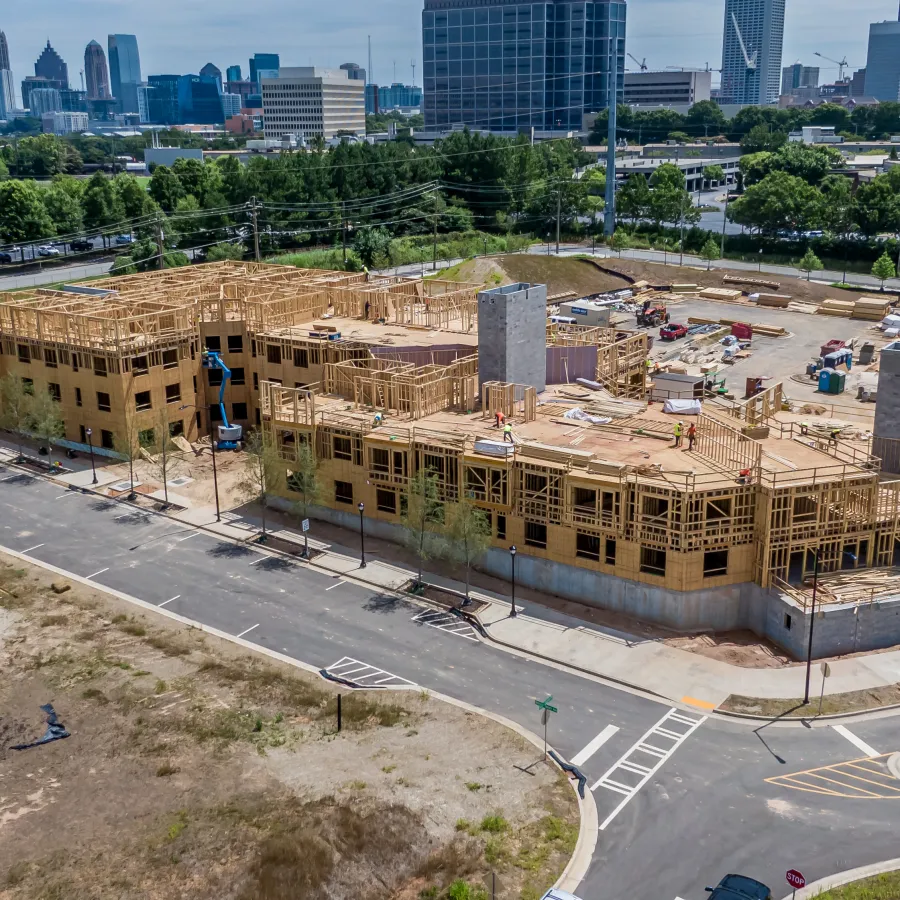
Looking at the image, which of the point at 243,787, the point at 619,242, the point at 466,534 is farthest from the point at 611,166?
the point at 243,787

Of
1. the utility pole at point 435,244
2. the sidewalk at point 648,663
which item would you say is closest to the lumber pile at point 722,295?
the utility pole at point 435,244

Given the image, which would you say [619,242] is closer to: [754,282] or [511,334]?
[754,282]

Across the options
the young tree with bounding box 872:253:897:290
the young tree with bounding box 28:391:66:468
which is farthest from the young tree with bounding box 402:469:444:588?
the young tree with bounding box 872:253:897:290

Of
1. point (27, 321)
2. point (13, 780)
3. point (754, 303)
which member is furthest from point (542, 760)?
point (754, 303)

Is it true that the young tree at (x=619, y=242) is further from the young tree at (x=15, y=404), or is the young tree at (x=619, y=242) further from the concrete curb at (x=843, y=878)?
the concrete curb at (x=843, y=878)

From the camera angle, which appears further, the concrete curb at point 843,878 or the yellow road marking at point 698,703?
the yellow road marking at point 698,703

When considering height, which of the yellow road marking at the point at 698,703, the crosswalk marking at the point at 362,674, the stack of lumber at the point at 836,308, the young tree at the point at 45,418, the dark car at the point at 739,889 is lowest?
the yellow road marking at the point at 698,703

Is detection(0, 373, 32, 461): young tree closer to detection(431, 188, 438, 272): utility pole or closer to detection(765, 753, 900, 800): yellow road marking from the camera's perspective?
detection(765, 753, 900, 800): yellow road marking
